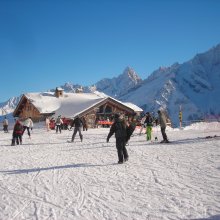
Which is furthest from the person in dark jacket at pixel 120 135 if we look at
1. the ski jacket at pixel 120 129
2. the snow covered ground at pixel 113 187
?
the snow covered ground at pixel 113 187

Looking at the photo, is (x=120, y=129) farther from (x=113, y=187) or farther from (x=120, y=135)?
(x=113, y=187)

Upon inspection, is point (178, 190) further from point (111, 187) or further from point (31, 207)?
point (31, 207)

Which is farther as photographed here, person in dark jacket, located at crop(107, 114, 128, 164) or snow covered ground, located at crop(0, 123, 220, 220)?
→ person in dark jacket, located at crop(107, 114, 128, 164)

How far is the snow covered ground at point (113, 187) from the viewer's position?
Answer: 6633 mm

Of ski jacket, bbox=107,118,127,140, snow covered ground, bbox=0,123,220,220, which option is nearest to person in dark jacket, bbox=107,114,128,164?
ski jacket, bbox=107,118,127,140

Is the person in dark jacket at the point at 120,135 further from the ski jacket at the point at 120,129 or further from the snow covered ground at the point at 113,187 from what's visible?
the snow covered ground at the point at 113,187

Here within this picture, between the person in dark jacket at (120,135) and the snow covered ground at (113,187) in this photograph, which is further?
the person in dark jacket at (120,135)

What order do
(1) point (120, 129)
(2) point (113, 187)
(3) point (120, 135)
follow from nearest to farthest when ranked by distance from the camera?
(2) point (113, 187) → (3) point (120, 135) → (1) point (120, 129)

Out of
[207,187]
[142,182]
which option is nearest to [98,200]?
[142,182]

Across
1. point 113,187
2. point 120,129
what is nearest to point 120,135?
point 120,129

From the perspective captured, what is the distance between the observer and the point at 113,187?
27.8ft

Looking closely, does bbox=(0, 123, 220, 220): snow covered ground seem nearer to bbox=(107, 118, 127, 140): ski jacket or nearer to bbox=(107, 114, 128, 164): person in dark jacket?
bbox=(107, 114, 128, 164): person in dark jacket

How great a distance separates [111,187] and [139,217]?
2242 mm

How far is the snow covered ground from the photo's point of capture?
663cm
